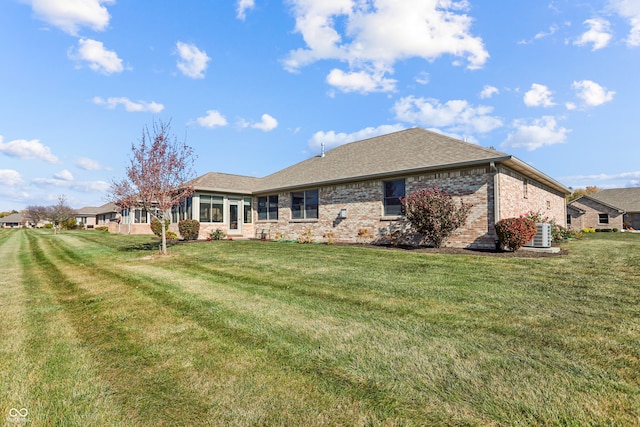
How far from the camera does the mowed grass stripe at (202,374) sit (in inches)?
85.2

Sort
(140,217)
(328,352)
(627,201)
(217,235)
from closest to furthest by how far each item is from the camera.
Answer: (328,352) → (217,235) → (140,217) → (627,201)

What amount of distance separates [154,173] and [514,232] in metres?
13.4

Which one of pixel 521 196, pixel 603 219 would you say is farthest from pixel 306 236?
pixel 603 219

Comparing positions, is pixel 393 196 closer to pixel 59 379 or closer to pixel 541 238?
pixel 541 238

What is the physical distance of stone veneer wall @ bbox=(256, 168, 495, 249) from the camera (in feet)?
36.8

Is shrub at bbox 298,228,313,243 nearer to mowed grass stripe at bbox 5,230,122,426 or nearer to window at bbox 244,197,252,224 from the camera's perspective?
window at bbox 244,197,252,224

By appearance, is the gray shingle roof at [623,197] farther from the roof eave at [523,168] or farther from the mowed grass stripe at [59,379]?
the mowed grass stripe at [59,379]

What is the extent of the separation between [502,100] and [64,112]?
21093 mm

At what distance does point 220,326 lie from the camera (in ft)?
12.9

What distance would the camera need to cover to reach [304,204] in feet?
57.9

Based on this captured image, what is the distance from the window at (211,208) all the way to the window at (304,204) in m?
5.05

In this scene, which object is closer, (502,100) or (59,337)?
(59,337)

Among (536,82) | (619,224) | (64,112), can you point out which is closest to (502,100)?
(536,82)

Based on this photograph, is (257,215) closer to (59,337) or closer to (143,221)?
(143,221)
